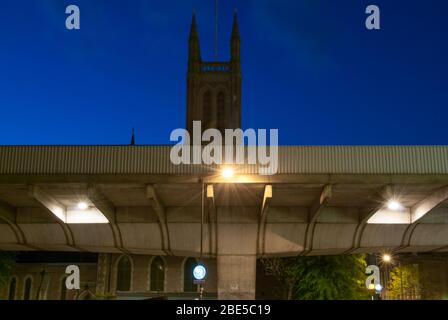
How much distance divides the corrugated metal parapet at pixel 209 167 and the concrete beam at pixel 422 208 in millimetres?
1466

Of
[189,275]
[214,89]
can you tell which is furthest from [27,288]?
[214,89]

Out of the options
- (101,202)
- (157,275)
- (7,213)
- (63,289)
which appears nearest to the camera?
(101,202)

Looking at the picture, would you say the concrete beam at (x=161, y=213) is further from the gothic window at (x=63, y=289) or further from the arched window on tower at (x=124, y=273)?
the gothic window at (x=63, y=289)

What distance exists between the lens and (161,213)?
2586cm

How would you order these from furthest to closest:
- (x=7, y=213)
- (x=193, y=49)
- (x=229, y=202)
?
1. (x=193, y=49)
2. (x=7, y=213)
3. (x=229, y=202)

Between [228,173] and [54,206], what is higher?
[228,173]

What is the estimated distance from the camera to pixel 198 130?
303 feet

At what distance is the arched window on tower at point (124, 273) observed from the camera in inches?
1948

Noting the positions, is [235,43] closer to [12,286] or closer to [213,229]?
[12,286]

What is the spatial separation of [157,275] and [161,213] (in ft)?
82.7
